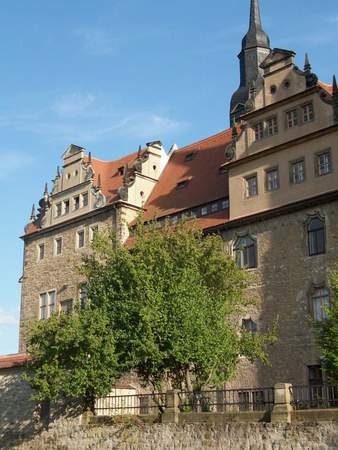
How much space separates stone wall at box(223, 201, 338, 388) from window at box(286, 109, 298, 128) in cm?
375

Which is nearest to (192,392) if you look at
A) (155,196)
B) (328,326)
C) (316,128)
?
(328,326)

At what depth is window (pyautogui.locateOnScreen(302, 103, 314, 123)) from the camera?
90.4 ft

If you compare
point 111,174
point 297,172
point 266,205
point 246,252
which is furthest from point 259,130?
point 111,174

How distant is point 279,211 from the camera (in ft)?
89.6

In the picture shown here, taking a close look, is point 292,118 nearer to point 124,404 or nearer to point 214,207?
point 214,207

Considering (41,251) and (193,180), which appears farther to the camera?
(41,251)

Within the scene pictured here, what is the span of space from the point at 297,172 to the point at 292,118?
93.0 inches

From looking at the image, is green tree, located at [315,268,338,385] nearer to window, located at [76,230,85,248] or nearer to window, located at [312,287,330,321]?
window, located at [312,287,330,321]

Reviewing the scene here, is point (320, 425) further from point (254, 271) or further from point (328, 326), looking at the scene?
point (254, 271)

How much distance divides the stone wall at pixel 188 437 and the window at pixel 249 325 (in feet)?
25.0

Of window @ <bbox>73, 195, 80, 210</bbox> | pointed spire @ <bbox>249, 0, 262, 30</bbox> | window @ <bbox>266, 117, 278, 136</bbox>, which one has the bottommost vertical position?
window @ <bbox>73, 195, 80, 210</bbox>

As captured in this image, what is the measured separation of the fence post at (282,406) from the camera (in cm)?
1744

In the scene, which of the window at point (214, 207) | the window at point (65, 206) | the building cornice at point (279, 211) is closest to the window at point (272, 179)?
the building cornice at point (279, 211)

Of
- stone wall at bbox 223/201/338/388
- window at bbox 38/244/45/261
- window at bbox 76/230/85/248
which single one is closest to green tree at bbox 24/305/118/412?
stone wall at bbox 223/201/338/388
